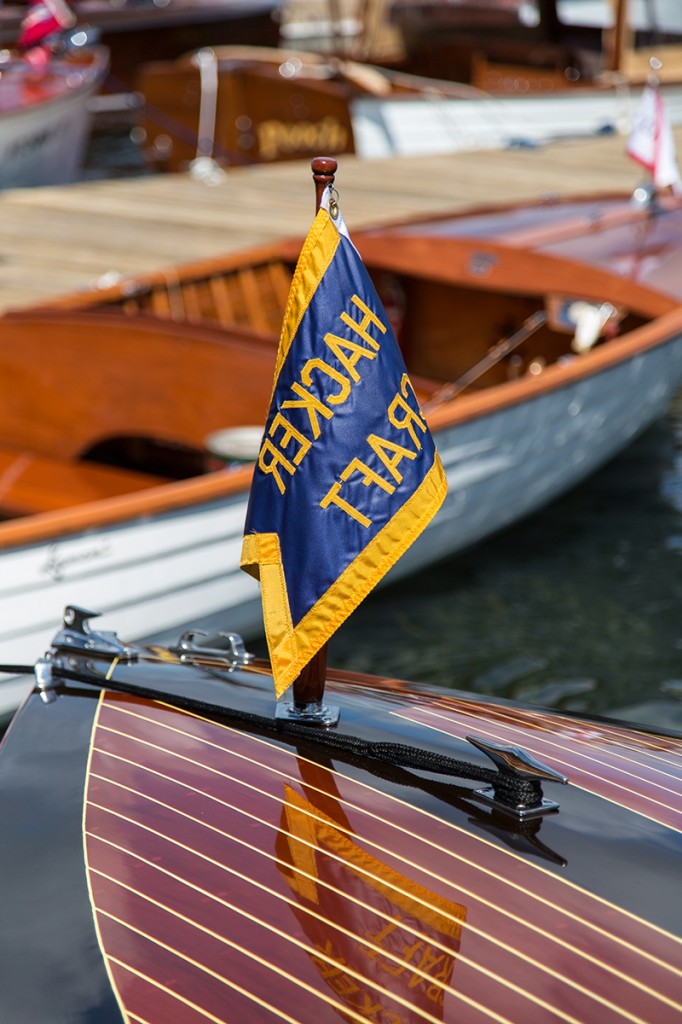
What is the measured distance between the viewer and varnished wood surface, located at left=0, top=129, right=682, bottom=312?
26.6 feet

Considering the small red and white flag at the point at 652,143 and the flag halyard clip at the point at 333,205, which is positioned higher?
the small red and white flag at the point at 652,143

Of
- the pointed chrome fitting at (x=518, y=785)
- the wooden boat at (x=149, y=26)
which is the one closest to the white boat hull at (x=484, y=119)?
the wooden boat at (x=149, y=26)

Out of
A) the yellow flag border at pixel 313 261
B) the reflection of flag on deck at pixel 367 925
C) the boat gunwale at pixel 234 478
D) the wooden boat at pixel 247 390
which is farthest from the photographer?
the wooden boat at pixel 247 390

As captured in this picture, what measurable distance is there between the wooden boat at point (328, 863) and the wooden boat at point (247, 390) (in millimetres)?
1798

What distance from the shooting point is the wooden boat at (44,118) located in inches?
454

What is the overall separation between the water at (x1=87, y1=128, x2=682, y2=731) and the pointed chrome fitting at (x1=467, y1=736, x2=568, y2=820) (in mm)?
2671

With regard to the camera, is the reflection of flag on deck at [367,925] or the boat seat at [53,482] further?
the boat seat at [53,482]

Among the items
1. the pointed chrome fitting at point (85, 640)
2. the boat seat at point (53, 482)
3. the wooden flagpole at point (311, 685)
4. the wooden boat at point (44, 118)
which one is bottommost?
the wooden flagpole at point (311, 685)

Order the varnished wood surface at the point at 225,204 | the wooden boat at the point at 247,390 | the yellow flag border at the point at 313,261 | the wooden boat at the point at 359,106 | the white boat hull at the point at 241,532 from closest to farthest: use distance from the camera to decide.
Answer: the yellow flag border at the point at 313,261
the white boat hull at the point at 241,532
the wooden boat at the point at 247,390
the varnished wood surface at the point at 225,204
the wooden boat at the point at 359,106

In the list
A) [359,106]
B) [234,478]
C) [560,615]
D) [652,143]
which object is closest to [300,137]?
[359,106]

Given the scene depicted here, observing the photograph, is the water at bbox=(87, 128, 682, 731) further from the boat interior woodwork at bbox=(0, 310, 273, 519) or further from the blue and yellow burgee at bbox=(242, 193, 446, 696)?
the blue and yellow burgee at bbox=(242, 193, 446, 696)

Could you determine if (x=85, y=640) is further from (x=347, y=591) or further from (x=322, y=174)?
(x=322, y=174)

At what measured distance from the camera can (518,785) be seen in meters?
1.89

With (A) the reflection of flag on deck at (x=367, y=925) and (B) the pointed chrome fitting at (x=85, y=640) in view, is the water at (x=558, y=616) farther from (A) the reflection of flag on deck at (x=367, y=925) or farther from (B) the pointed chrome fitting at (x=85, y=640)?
(A) the reflection of flag on deck at (x=367, y=925)
